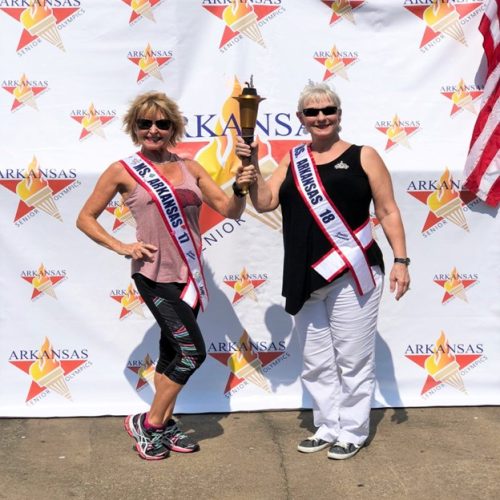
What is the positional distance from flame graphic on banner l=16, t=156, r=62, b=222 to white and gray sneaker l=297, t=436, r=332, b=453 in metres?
1.93

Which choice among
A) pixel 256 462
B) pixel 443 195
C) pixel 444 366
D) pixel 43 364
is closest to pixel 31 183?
pixel 43 364

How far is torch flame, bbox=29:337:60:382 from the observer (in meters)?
4.94

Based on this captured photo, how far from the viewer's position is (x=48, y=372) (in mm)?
4957

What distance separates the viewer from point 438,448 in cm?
429

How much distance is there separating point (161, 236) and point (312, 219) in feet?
2.37

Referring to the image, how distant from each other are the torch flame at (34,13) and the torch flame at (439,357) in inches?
116

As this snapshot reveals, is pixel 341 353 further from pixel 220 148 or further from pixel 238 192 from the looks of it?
pixel 220 148

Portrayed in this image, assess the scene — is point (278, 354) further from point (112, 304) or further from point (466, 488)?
point (466, 488)

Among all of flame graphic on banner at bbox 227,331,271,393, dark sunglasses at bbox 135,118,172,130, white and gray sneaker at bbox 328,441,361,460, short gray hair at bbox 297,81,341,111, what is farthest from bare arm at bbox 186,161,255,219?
white and gray sneaker at bbox 328,441,361,460

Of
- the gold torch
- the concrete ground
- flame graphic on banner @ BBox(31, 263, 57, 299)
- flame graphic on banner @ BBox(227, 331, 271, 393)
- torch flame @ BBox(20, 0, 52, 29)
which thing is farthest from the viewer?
flame graphic on banner @ BBox(227, 331, 271, 393)

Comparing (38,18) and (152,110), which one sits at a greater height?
(38,18)

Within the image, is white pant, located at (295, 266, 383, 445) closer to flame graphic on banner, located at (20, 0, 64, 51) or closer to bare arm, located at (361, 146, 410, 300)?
bare arm, located at (361, 146, 410, 300)

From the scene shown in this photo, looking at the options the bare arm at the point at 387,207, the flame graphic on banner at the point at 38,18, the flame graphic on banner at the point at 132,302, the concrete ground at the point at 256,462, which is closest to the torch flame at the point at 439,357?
the concrete ground at the point at 256,462

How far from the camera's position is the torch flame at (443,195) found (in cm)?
495
